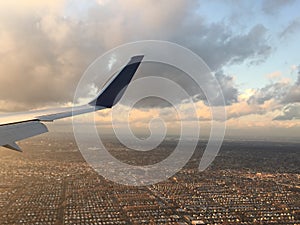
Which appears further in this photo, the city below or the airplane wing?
the city below

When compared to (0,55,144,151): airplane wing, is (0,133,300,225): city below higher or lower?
lower

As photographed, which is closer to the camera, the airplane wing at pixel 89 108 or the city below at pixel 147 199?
the airplane wing at pixel 89 108

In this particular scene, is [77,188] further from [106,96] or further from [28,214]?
[106,96]

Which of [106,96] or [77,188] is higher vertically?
[106,96]

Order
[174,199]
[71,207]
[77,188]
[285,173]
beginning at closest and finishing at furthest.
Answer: [71,207] < [174,199] < [77,188] < [285,173]

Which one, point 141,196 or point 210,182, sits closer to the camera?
point 141,196

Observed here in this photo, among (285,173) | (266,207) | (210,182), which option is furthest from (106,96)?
(285,173)

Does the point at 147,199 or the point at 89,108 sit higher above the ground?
the point at 89,108

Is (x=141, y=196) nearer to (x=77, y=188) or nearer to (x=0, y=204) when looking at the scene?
(x=77, y=188)

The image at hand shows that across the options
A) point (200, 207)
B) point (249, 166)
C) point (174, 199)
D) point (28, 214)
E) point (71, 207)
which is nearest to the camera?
point (28, 214)

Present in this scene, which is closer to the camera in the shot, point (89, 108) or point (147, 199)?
point (89, 108)

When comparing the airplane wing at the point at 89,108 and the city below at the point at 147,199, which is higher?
the airplane wing at the point at 89,108
